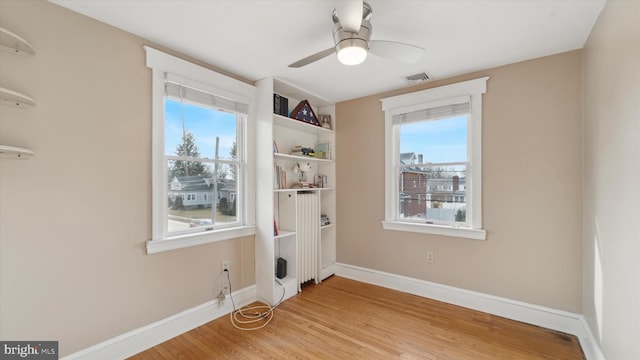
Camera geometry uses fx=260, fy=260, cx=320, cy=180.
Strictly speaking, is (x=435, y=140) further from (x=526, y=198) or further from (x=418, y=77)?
(x=526, y=198)

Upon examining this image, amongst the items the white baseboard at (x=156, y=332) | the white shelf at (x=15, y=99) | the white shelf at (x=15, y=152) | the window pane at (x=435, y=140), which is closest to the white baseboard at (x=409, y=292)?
the white baseboard at (x=156, y=332)

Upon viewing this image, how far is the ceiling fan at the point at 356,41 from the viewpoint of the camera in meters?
1.39

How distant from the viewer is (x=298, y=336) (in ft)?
7.40

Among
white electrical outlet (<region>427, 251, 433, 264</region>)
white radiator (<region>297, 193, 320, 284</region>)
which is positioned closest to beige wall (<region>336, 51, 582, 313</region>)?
white electrical outlet (<region>427, 251, 433, 264</region>)

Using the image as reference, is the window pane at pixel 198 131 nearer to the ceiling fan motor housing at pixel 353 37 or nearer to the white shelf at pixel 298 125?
the white shelf at pixel 298 125

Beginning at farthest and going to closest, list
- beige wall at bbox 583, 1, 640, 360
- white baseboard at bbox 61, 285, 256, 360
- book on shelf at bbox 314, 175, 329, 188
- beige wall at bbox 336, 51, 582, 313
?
book on shelf at bbox 314, 175, 329, 188 → beige wall at bbox 336, 51, 582, 313 → white baseboard at bbox 61, 285, 256, 360 → beige wall at bbox 583, 1, 640, 360

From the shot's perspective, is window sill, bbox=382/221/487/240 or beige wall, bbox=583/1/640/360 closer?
beige wall, bbox=583/1/640/360

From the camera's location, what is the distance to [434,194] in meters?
3.04

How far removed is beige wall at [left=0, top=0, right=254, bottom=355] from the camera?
1562 millimetres

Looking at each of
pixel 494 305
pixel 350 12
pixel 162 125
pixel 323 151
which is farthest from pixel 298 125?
pixel 494 305

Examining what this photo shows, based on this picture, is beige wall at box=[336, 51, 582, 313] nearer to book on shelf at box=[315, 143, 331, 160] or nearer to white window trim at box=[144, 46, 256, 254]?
book on shelf at box=[315, 143, 331, 160]

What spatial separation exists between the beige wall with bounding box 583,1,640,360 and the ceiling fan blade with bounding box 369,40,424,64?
103 cm

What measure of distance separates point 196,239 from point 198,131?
1033 millimetres

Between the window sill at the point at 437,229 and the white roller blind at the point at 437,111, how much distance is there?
1.25 m
